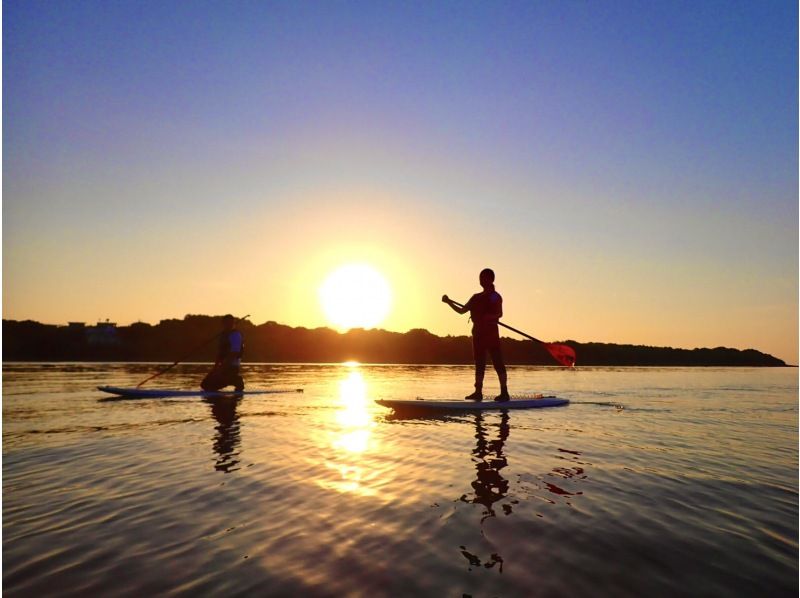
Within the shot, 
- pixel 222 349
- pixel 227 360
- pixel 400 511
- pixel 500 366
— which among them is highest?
pixel 222 349

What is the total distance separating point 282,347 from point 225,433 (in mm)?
88005

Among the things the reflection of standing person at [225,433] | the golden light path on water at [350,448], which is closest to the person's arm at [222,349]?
the reflection of standing person at [225,433]

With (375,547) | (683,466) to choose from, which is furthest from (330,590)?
(683,466)

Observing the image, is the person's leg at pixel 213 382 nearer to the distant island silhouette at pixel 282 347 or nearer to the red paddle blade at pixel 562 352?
the red paddle blade at pixel 562 352

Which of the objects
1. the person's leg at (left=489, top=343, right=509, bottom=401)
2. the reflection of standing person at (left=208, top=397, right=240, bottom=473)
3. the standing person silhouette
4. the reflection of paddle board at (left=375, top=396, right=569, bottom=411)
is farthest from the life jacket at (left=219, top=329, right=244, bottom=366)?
the person's leg at (left=489, top=343, right=509, bottom=401)

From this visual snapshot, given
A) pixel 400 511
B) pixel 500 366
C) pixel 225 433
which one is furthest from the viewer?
pixel 500 366

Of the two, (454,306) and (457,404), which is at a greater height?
(454,306)

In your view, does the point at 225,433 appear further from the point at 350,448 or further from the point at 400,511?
the point at 400,511

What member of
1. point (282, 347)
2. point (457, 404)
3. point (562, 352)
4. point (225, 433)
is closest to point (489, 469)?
point (225, 433)

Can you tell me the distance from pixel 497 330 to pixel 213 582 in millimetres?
12775

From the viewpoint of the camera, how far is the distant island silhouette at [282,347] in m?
77.0

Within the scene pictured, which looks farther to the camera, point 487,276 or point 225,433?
point 487,276

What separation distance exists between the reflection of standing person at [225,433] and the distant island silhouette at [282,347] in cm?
6878

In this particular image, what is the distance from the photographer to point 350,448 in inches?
357
